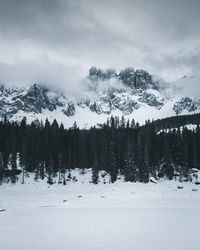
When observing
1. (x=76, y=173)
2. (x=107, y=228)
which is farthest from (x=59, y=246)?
(x=76, y=173)

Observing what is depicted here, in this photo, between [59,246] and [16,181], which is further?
[16,181]

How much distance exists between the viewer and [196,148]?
76.8 m

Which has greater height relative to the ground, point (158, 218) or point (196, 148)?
point (196, 148)

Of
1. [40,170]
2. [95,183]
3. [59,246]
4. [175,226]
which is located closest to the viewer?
[59,246]

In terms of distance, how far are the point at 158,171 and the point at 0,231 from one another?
63.5 meters

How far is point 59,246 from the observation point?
11797 millimetres

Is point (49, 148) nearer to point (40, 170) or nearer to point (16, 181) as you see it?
point (40, 170)

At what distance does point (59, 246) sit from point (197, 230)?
908 cm

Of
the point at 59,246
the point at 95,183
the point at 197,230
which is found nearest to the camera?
the point at 59,246

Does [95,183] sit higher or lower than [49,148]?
lower

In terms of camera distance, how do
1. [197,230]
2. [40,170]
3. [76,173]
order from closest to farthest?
[197,230]
[40,170]
[76,173]

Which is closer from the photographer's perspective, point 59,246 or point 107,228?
point 59,246

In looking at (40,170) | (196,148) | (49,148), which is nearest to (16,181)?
(40,170)

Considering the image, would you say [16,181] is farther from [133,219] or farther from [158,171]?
[133,219]
